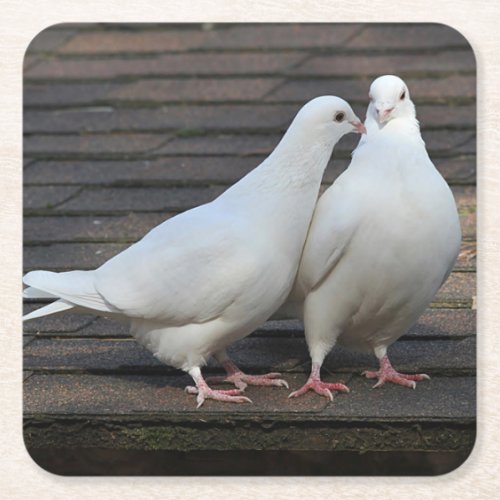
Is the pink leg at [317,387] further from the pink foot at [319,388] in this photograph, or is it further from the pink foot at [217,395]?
the pink foot at [217,395]

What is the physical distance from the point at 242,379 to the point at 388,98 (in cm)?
92

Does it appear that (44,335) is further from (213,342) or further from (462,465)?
(462,465)

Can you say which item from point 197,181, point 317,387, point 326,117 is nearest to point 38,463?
point 317,387

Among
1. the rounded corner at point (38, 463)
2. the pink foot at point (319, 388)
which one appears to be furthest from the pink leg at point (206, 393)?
the rounded corner at point (38, 463)

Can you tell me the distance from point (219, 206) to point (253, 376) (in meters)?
0.51

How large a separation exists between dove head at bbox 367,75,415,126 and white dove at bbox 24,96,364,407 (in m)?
0.08

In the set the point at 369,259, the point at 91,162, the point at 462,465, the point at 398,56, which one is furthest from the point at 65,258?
the point at 398,56

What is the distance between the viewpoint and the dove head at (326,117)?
3998 mm

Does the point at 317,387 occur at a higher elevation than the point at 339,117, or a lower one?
lower

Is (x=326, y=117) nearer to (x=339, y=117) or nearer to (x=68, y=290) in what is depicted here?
(x=339, y=117)

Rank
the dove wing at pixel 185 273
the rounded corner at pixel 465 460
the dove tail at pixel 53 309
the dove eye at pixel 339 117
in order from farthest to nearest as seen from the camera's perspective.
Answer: the dove tail at pixel 53 309, the dove eye at pixel 339 117, the dove wing at pixel 185 273, the rounded corner at pixel 465 460

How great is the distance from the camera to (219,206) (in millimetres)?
4059

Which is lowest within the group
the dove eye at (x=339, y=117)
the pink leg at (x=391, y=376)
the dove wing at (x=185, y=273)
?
the pink leg at (x=391, y=376)

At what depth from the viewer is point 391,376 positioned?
409 centimetres
